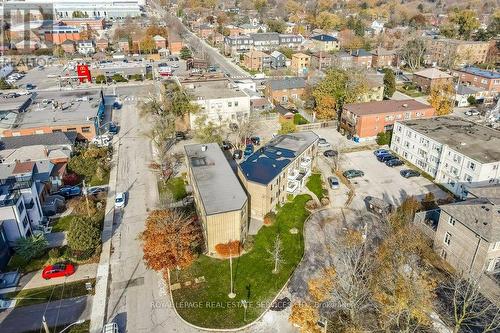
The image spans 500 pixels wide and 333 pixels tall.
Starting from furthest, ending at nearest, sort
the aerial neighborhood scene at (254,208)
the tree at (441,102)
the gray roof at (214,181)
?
the tree at (441,102) → the gray roof at (214,181) → the aerial neighborhood scene at (254,208)

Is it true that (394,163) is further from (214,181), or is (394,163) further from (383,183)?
(214,181)

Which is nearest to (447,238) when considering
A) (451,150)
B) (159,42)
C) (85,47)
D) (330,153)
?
(451,150)

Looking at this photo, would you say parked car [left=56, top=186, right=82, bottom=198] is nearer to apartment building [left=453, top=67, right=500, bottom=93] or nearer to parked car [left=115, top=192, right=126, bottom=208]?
parked car [left=115, top=192, right=126, bottom=208]

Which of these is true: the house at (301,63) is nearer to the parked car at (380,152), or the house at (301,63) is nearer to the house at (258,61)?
the house at (258,61)

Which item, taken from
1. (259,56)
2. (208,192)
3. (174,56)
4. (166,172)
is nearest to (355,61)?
(259,56)

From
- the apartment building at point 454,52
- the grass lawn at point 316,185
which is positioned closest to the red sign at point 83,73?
the grass lawn at point 316,185

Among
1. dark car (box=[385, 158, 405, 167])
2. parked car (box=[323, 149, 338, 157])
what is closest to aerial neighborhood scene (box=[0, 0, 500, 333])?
parked car (box=[323, 149, 338, 157])
